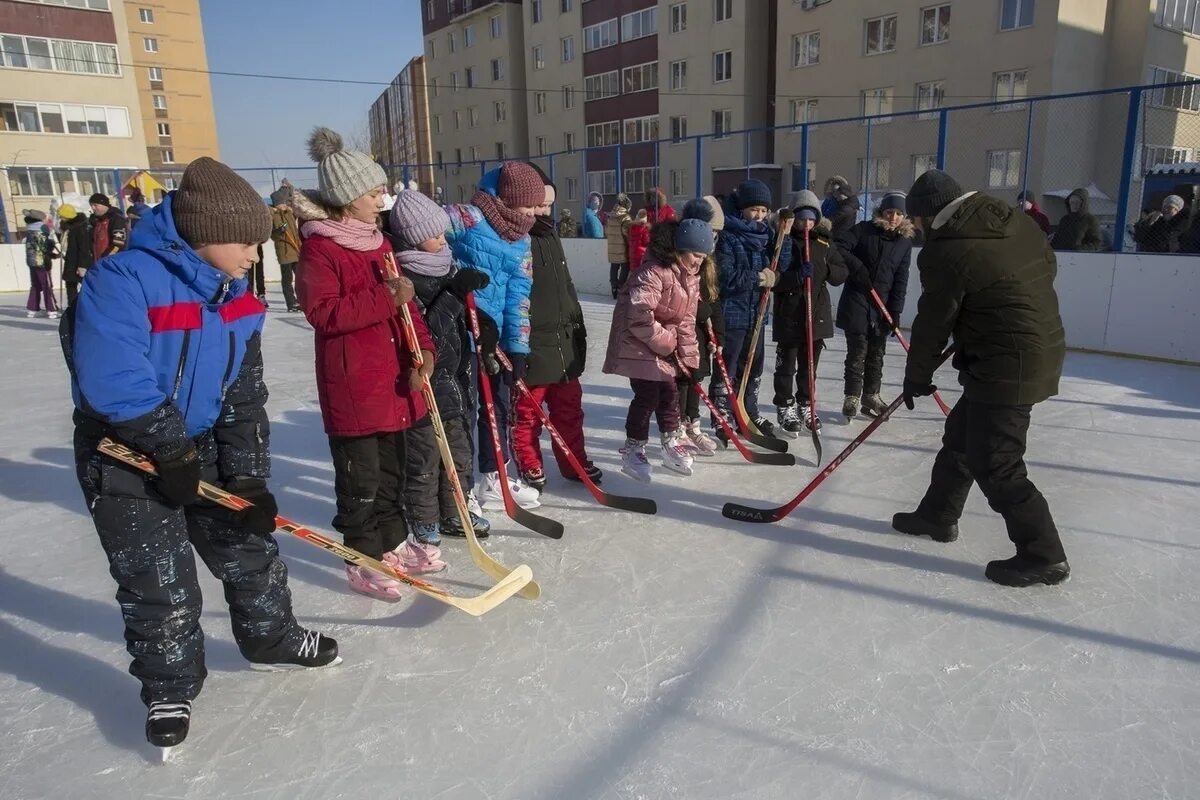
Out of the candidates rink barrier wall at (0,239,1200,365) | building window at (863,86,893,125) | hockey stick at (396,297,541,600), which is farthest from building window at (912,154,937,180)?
hockey stick at (396,297,541,600)

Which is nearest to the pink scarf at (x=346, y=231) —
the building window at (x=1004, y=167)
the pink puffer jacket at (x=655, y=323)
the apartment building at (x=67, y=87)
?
the pink puffer jacket at (x=655, y=323)

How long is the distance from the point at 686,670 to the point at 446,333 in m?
1.53

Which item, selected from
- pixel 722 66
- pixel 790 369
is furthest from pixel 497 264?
pixel 722 66

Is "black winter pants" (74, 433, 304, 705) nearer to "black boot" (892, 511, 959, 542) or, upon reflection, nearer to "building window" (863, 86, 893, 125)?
"black boot" (892, 511, 959, 542)

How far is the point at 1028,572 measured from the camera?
2.72m

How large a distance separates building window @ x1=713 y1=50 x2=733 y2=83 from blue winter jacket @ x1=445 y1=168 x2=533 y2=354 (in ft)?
75.1

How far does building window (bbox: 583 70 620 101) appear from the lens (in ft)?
91.8

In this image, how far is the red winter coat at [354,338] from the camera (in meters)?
2.33

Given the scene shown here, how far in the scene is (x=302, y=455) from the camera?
173 inches

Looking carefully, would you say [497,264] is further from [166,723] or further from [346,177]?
A: [166,723]

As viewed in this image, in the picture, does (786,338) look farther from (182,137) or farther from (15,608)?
(182,137)

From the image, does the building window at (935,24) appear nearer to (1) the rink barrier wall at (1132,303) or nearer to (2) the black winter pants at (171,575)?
(1) the rink barrier wall at (1132,303)

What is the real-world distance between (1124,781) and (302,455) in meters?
3.97

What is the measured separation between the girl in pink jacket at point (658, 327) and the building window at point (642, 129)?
78.0 feet
